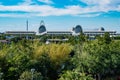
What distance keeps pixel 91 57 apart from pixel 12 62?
8.02 metres

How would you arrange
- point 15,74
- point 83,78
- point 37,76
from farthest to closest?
point 15,74 → point 37,76 → point 83,78

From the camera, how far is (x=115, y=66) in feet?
95.8

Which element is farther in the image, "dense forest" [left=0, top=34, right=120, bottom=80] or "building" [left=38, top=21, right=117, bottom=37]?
"building" [left=38, top=21, right=117, bottom=37]

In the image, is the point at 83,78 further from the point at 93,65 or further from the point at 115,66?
the point at 115,66

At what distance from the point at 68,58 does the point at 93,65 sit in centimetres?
334

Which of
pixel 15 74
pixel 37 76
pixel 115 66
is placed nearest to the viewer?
pixel 37 76

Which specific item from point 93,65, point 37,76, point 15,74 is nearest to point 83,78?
point 37,76

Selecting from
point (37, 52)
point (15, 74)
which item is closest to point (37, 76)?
point (15, 74)

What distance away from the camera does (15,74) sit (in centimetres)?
2306

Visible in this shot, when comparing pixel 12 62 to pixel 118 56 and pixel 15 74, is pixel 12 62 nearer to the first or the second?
pixel 15 74

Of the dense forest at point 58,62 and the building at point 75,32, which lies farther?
the building at point 75,32

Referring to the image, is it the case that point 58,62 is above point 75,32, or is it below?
above

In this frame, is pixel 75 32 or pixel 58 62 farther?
pixel 75 32

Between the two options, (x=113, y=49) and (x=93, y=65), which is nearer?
(x=93, y=65)
